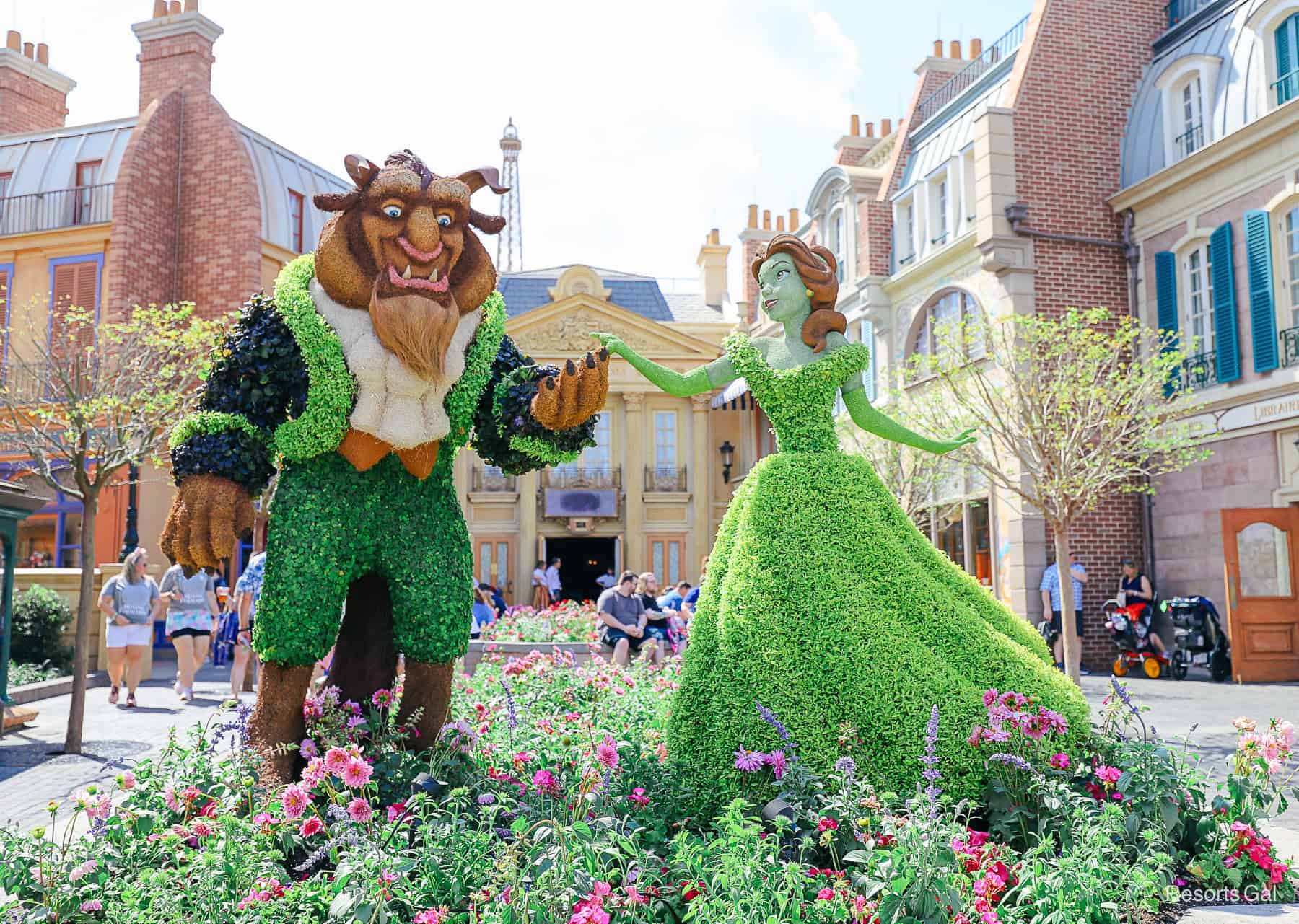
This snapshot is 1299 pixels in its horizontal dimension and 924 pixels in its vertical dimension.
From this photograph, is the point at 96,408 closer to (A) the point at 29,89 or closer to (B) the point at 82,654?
(B) the point at 82,654

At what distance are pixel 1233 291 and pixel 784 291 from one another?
10.3 meters

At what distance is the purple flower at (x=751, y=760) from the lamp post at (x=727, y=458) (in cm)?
1934

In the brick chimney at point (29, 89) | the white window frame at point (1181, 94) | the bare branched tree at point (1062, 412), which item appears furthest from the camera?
the brick chimney at point (29, 89)

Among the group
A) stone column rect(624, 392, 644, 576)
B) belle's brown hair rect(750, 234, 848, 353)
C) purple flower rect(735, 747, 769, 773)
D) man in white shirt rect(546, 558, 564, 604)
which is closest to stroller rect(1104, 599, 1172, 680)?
belle's brown hair rect(750, 234, 848, 353)

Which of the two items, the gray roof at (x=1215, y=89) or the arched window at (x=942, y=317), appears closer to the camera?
the gray roof at (x=1215, y=89)

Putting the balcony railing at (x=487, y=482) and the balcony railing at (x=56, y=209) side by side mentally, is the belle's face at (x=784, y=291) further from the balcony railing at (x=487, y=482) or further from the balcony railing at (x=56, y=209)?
the balcony railing at (x=487, y=482)

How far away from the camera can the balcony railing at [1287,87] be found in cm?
1160

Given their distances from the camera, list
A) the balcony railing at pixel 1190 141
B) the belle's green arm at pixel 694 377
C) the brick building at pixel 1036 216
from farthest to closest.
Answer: the brick building at pixel 1036 216 → the balcony railing at pixel 1190 141 → the belle's green arm at pixel 694 377

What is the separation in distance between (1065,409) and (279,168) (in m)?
15.0

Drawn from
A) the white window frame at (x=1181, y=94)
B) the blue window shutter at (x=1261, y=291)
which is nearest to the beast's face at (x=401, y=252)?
the blue window shutter at (x=1261, y=291)

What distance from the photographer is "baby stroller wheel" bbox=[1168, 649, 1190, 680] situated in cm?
1208

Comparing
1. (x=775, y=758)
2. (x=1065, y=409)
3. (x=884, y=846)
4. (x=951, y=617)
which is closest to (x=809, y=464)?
(x=951, y=617)

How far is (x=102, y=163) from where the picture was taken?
17.8m

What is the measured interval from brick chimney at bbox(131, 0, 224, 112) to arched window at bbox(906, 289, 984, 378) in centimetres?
1303
